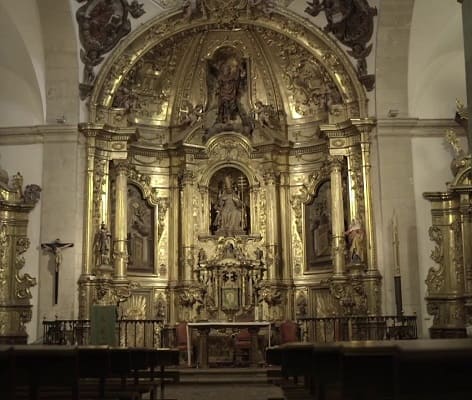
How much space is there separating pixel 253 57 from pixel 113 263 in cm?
675

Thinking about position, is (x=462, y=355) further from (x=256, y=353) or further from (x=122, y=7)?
(x=122, y=7)

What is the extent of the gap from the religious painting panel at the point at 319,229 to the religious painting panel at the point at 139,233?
4.13m

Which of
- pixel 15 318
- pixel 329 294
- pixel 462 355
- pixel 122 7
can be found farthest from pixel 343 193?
pixel 462 355

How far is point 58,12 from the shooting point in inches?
696

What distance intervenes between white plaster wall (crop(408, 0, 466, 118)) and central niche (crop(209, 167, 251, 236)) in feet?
16.3

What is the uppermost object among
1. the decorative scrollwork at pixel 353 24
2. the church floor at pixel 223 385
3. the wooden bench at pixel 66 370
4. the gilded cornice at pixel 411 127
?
the decorative scrollwork at pixel 353 24

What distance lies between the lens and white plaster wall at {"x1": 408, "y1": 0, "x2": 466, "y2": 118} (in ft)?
58.3

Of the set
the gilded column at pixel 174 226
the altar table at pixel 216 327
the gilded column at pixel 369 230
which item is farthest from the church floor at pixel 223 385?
the gilded column at pixel 174 226

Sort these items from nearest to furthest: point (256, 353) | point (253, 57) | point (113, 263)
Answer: point (256, 353), point (113, 263), point (253, 57)

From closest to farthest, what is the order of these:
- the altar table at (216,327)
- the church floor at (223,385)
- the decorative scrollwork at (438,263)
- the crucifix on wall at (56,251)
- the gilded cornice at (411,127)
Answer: the church floor at (223,385) → the altar table at (216,327) → the crucifix on wall at (56,251) → the decorative scrollwork at (438,263) → the gilded cornice at (411,127)

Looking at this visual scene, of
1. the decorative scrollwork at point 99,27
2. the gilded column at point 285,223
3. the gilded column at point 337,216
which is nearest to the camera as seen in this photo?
the decorative scrollwork at point 99,27

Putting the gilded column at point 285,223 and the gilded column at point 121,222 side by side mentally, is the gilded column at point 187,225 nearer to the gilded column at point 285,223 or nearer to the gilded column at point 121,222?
the gilded column at point 121,222

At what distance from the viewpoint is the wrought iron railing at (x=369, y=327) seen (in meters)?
16.3

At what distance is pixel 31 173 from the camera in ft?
59.3
